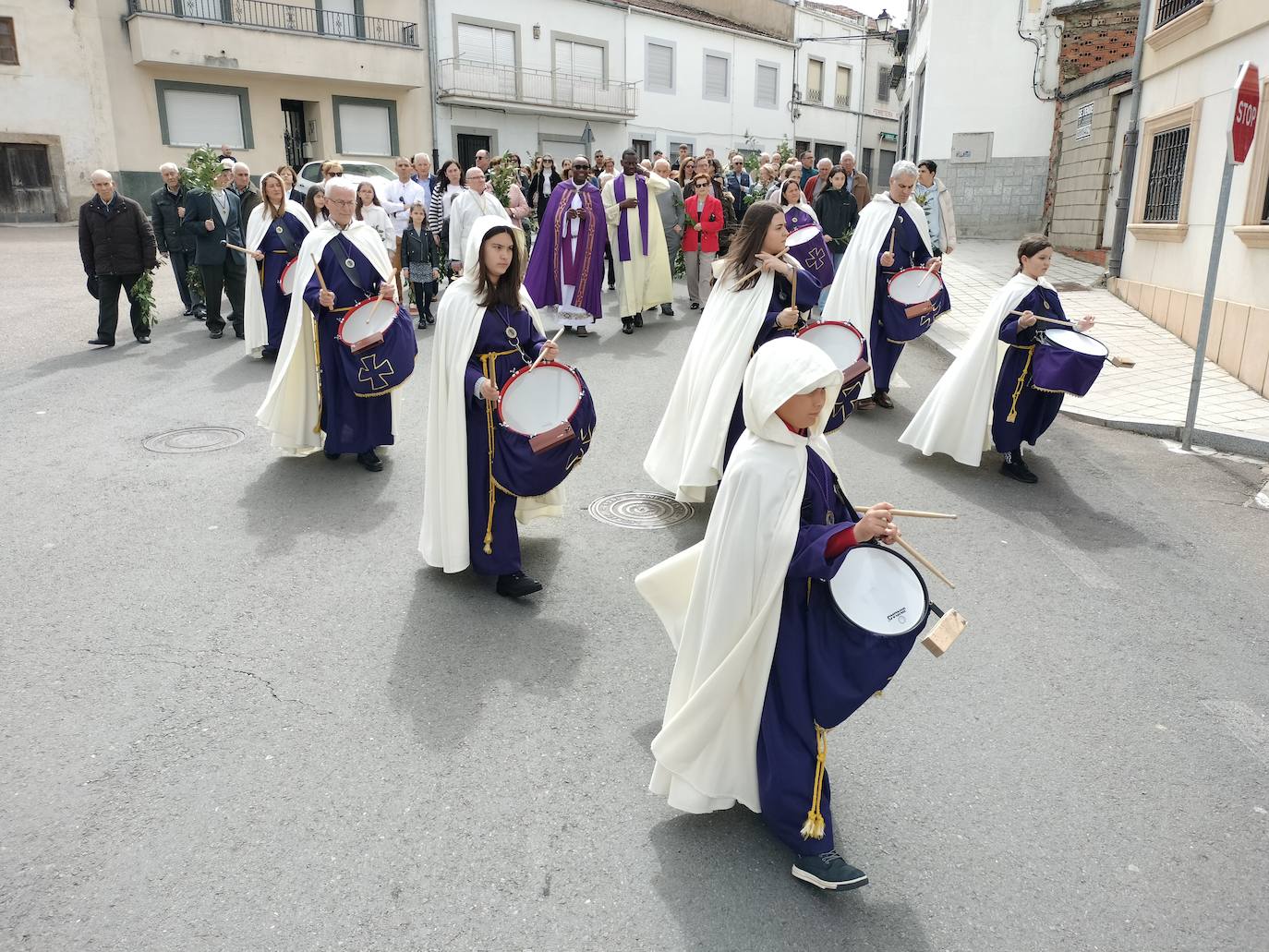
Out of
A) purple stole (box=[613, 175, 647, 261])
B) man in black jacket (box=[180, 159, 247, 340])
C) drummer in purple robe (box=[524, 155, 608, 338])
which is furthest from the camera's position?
purple stole (box=[613, 175, 647, 261])

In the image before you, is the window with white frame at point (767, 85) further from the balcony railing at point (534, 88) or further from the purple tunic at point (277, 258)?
the purple tunic at point (277, 258)

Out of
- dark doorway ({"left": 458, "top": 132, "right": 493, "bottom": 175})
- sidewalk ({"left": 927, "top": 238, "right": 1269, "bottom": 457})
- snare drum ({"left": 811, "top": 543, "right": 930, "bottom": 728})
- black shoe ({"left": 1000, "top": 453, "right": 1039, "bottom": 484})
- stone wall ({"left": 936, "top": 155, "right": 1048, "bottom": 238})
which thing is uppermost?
dark doorway ({"left": 458, "top": 132, "right": 493, "bottom": 175})

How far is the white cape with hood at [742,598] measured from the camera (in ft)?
9.53

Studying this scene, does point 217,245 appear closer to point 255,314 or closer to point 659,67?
point 255,314

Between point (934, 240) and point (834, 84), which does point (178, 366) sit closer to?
point (934, 240)

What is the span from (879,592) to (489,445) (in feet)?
8.78

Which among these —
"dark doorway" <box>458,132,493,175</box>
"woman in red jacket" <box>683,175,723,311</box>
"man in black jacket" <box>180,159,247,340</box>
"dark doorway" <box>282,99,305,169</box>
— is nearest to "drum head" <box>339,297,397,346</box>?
"man in black jacket" <box>180,159,247,340</box>

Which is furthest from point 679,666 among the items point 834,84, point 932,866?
point 834,84

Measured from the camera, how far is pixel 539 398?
193 inches

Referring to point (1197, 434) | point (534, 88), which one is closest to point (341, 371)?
point (1197, 434)

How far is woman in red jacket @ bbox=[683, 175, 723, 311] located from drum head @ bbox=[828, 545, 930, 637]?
435 inches

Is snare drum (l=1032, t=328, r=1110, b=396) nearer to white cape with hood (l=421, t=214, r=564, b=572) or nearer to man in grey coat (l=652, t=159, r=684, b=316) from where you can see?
white cape with hood (l=421, t=214, r=564, b=572)

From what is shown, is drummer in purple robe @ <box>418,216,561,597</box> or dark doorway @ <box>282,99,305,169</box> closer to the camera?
drummer in purple robe @ <box>418,216,561,597</box>

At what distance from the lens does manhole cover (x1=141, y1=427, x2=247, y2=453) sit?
7.67 metres
